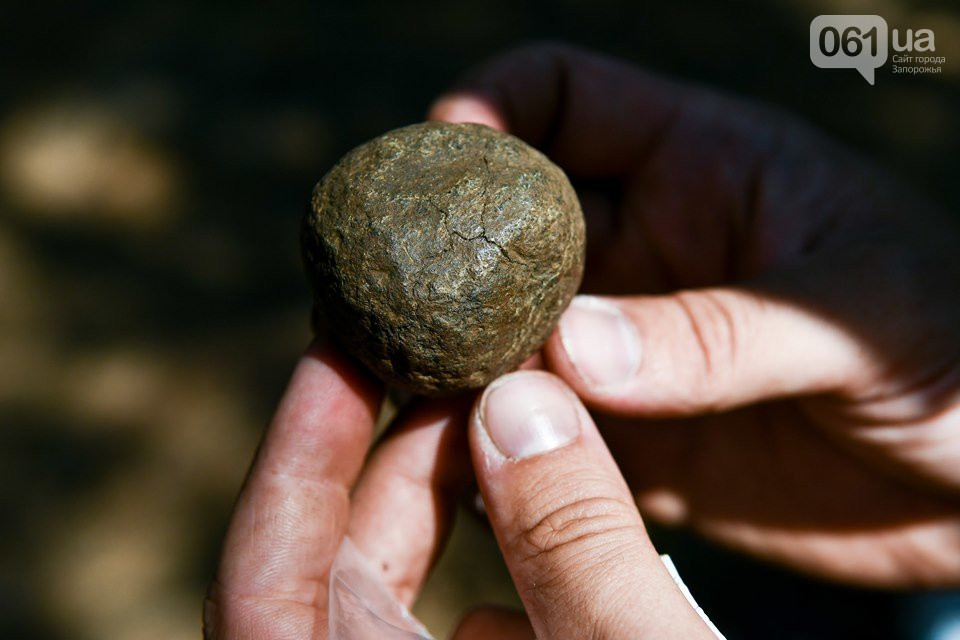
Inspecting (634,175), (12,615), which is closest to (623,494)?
(634,175)

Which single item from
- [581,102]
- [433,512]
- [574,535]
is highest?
[581,102]

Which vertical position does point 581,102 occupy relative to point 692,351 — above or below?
above

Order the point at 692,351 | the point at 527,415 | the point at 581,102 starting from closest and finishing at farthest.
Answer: the point at 527,415
the point at 692,351
the point at 581,102

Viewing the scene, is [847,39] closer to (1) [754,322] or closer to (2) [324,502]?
(1) [754,322]

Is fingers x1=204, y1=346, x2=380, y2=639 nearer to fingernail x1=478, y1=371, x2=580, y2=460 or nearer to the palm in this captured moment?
fingernail x1=478, y1=371, x2=580, y2=460

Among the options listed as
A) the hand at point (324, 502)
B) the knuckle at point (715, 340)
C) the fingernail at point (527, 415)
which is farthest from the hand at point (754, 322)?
the hand at point (324, 502)

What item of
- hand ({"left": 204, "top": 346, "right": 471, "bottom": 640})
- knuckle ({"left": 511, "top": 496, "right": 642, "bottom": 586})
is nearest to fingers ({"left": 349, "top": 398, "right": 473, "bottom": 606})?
hand ({"left": 204, "top": 346, "right": 471, "bottom": 640})

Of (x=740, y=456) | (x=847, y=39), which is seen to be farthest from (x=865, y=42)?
(x=740, y=456)

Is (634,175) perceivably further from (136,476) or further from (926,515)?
(136,476)
